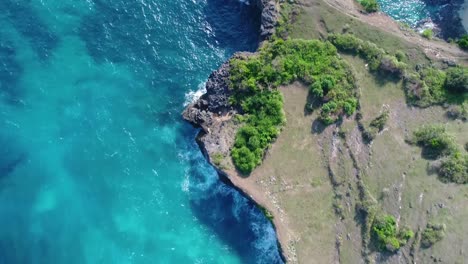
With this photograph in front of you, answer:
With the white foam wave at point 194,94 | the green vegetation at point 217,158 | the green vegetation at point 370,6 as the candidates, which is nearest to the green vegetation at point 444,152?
the green vegetation at point 370,6

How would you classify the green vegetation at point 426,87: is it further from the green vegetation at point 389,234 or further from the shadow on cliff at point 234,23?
the shadow on cliff at point 234,23

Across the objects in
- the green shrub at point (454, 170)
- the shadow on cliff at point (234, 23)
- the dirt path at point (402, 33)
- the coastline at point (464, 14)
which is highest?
the coastline at point (464, 14)

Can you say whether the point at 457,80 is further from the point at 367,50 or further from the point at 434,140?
the point at 367,50

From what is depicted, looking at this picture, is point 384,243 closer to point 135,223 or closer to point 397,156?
point 397,156

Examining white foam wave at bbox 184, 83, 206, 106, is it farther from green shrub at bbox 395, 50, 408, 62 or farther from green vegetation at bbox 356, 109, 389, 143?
green shrub at bbox 395, 50, 408, 62

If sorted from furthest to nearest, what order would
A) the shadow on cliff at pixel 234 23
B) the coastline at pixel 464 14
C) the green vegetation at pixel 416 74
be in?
the coastline at pixel 464 14
the shadow on cliff at pixel 234 23
the green vegetation at pixel 416 74

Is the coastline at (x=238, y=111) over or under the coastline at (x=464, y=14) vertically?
under

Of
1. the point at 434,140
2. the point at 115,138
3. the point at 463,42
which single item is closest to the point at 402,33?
the point at 463,42
